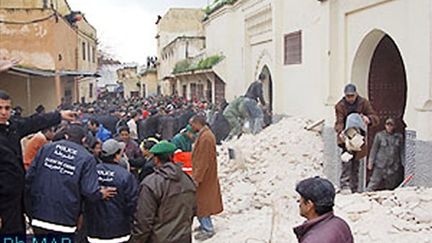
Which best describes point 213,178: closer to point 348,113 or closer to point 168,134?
point 348,113

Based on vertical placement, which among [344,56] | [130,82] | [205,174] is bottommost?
[205,174]

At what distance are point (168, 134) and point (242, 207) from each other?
209 inches

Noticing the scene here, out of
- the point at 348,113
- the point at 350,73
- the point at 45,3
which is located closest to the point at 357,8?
the point at 350,73

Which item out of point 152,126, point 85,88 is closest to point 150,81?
point 85,88

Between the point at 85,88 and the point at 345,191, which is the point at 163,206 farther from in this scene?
the point at 85,88

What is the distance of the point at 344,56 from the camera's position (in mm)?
10719

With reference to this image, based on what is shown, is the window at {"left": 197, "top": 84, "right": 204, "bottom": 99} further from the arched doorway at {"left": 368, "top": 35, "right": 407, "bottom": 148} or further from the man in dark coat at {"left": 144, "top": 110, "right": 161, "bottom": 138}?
the arched doorway at {"left": 368, "top": 35, "right": 407, "bottom": 148}

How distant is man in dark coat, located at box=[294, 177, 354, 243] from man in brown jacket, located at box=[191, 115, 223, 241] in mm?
4523

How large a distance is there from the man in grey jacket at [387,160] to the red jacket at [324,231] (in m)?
5.54

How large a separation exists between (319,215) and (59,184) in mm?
2660

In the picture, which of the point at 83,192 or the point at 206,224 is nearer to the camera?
the point at 83,192

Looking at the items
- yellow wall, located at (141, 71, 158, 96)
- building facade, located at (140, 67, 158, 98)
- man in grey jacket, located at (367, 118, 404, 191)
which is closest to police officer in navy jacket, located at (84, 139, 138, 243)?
man in grey jacket, located at (367, 118, 404, 191)

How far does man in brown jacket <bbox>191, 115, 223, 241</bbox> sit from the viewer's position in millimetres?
8602

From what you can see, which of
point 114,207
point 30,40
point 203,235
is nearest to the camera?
point 114,207
